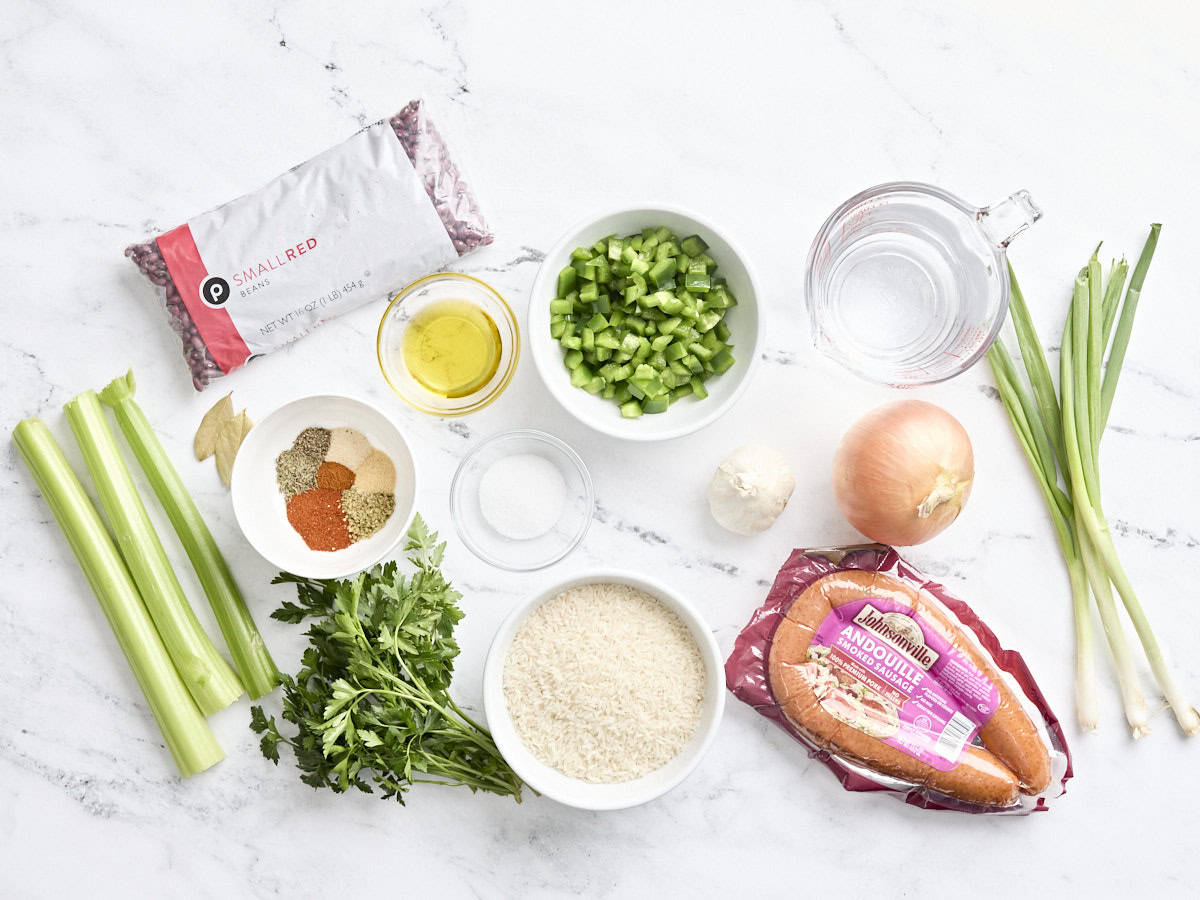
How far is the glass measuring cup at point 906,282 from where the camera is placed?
4.76 ft

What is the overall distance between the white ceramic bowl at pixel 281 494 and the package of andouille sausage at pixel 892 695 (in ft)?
2.20

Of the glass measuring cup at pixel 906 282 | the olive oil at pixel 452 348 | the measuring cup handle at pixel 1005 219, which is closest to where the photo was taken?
the measuring cup handle at pixel 1005 219

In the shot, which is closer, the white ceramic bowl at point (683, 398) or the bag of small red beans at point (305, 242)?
the white ceramic bowl at point (683, 398)

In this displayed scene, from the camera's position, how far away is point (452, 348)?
1.55 metres

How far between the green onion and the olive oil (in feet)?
3.03

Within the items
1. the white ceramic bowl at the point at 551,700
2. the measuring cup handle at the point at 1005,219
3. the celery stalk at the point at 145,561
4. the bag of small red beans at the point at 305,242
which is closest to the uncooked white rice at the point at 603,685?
the white ceramic bowl at the point at 551,700

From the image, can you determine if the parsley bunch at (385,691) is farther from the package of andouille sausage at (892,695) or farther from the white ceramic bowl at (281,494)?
the package of andouille sausage at (892,695)

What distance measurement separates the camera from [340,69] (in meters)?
1.57

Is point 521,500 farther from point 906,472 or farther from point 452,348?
point 906,472

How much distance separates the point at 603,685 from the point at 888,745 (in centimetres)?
52

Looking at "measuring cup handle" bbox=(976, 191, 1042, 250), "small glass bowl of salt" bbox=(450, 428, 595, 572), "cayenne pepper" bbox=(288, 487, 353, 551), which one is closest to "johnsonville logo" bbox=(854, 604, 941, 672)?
"small glass bowl of salt" bbox=(450, 428, 595, 572)

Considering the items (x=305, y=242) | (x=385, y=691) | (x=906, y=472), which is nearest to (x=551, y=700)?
(x=385, y=691)

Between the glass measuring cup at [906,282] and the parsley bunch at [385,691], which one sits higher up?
the glass measuring cup at [906,282]

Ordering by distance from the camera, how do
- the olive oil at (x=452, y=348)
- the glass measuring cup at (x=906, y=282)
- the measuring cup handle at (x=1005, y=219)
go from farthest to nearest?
the olive oil at (x=452, y=348) < the glass measuring cup at (x=906, y=282) < the measuring cup handle at (x=1005, y=219)
